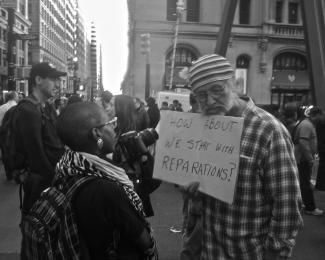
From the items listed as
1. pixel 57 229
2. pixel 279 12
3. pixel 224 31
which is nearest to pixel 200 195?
pixel 57 229

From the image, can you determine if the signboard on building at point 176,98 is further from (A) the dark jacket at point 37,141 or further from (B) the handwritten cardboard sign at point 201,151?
(B) the handwritten cardboard sign at point 201,151

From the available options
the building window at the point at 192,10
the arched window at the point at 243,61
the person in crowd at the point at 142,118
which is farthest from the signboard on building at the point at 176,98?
the building window at the point at 192,10

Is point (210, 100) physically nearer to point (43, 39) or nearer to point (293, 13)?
point (293, 13)

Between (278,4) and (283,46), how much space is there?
392 centimetres

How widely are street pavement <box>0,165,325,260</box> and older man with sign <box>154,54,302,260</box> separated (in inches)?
118

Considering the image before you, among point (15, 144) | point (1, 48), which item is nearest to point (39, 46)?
point (1, 48)

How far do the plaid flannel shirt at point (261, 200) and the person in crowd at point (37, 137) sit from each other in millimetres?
1878

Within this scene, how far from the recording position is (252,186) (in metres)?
2.58

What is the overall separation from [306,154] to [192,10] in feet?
111

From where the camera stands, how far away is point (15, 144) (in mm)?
4195

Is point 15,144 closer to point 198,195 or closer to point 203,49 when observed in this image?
point 198,195

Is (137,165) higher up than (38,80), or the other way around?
(38,80)

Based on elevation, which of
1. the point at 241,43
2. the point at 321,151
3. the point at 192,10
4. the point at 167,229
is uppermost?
the point at 192,10

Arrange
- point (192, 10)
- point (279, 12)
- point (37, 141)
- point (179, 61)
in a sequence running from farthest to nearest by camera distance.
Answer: point (279, 12) → point (192, 10) → point (179, 61) → point (37, 141)
